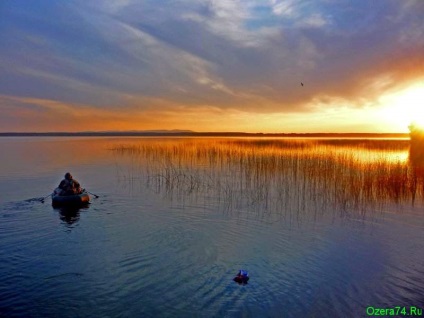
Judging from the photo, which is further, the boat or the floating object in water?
the boat

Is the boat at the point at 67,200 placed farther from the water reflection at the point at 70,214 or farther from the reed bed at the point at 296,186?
the reed bed at the point at 296,186

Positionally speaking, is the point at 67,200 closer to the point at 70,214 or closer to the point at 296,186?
the point at 70,214

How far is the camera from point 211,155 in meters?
33.7

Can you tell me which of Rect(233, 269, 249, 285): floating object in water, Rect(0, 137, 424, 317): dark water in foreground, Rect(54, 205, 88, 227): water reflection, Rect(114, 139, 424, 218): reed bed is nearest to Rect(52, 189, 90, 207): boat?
Rect(54, 205, 88, 227): water reflection

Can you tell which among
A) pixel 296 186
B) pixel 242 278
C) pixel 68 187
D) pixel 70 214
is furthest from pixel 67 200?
pixel 296 186

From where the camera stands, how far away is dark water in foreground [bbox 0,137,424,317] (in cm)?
635

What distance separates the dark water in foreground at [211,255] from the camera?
20.8 ft

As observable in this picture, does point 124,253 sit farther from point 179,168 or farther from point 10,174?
point 10,174

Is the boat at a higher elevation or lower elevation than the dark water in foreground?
higher

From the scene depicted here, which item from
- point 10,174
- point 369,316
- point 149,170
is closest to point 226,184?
point 149,170

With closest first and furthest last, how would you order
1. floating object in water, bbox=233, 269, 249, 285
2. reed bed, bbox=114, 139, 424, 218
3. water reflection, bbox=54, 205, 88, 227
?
floating object in water, bbox=233, 269, 249, 285, water reflection, bbox=54, 205, 88, 227, reed bed, bbox=114, 139, 424, 218

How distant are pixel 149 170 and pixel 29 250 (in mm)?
16971

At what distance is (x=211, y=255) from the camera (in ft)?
28.7

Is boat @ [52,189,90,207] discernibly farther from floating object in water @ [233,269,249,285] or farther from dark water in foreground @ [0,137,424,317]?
floating object in water @ [233,269,249,285]
